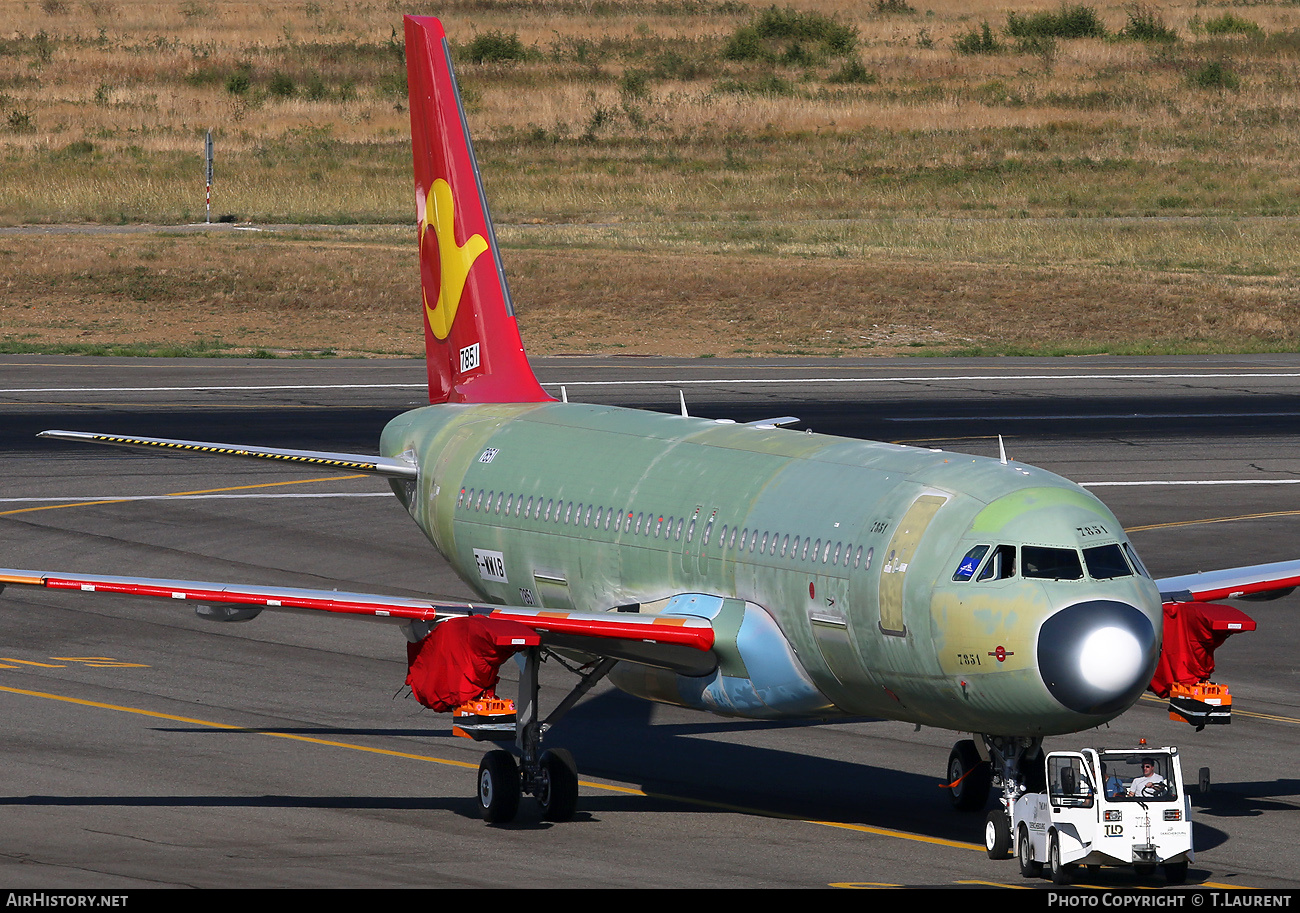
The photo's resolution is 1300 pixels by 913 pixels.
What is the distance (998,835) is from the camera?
21.6 metres

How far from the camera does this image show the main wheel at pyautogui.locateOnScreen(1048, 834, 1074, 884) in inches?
797

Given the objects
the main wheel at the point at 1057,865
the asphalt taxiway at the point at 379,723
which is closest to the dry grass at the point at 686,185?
the asphalt taxiway at the point at 379,723

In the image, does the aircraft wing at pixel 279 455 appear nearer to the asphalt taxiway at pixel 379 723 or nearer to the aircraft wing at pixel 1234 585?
the asphalt taxiway at pixel 379 723

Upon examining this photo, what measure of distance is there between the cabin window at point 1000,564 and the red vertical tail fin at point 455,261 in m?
13.8

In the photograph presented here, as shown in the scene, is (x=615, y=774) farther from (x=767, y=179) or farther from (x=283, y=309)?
(x=767, y=179)

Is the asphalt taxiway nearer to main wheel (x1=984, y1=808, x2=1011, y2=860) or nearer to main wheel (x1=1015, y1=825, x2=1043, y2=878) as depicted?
main wheel (x1=1015, y1=825, x2=1043, y2=878)

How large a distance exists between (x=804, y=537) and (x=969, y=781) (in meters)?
4.28

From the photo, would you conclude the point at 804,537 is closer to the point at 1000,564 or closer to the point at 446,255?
the point at 1000,564

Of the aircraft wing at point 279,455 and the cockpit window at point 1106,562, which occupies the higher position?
the aircraft wing at point 279,455

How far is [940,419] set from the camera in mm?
60469

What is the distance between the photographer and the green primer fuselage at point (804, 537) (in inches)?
811

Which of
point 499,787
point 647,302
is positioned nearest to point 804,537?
point 499,787
